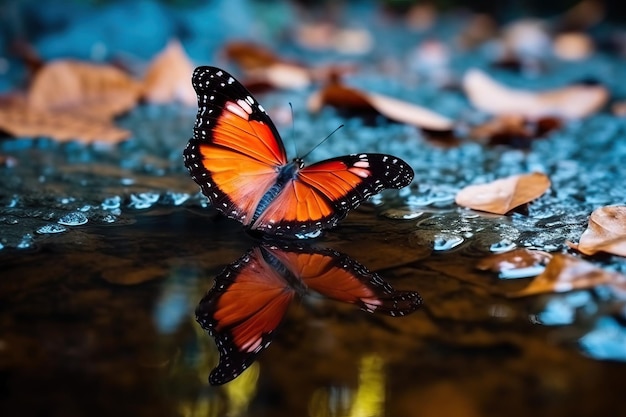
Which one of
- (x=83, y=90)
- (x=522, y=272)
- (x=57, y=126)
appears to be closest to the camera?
(x=522, y=272)

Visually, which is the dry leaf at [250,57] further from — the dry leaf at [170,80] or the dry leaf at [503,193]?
the dry leaf at [503,193]

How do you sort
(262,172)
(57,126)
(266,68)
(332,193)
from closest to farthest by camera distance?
(332,193)
(262,172)
(57,126)
(266,68)

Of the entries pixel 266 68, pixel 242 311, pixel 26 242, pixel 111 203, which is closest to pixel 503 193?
pixel 242 311

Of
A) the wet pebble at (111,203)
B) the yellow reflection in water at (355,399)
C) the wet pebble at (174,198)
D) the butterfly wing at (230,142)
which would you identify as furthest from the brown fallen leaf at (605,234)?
the wet pebble at (111,203)

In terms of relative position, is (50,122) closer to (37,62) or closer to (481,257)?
(37,62)

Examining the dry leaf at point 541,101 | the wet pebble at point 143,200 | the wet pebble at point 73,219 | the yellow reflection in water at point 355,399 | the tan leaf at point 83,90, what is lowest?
the yellow reflection in water at point 355,399

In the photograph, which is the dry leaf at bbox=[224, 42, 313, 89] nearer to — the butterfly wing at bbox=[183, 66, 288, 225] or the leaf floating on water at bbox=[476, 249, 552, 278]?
the butterfly wing at bbox=[183, 66, 288, 225]

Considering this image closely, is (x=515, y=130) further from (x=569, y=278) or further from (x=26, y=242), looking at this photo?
(x=26, y=242)

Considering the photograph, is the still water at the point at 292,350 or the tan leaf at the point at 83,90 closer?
the still water at the point at 292,350
